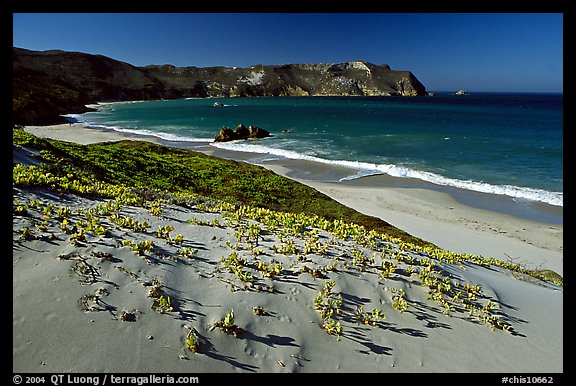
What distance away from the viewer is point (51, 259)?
501cm

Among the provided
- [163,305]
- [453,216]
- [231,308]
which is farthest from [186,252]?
[453,216]

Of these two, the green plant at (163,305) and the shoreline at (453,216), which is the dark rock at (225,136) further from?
the green plant at (163,305)

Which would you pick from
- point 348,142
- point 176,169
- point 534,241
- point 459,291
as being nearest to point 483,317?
point 459,291

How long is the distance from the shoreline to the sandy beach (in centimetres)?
915

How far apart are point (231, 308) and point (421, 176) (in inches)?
1213

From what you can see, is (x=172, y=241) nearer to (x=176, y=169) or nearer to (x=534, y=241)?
(x=176, y=169)

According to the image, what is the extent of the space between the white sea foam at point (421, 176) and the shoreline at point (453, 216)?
1357mm

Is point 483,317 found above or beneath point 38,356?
beneath

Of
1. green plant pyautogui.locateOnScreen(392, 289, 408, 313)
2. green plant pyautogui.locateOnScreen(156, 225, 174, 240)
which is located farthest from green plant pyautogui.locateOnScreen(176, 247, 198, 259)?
green plant pyautogui.locateOnScreen(392, 289, 408, 313)

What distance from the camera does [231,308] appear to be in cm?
496

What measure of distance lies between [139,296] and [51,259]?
5.26ft

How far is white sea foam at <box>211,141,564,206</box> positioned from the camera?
2567cm

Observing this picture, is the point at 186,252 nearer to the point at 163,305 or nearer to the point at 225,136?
the point at 163,305

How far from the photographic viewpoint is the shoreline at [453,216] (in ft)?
53.5
